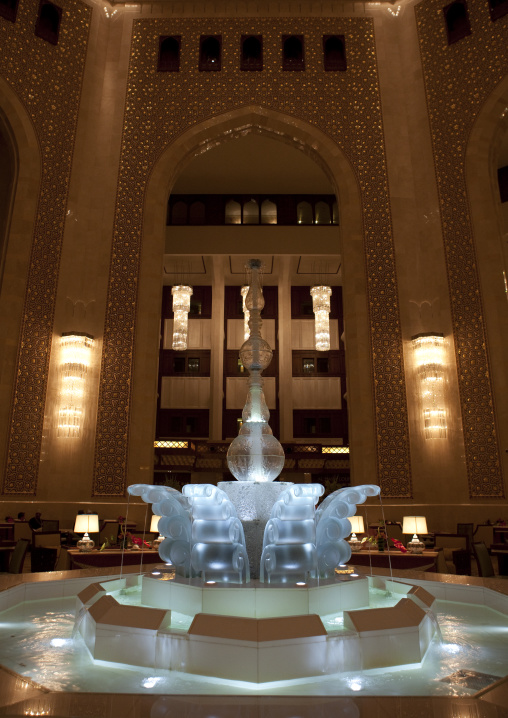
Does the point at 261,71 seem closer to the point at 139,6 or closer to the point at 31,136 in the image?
the point at 139,6

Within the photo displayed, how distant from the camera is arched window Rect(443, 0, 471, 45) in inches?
373

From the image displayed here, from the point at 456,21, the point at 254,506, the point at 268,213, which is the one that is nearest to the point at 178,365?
the point at 268,213

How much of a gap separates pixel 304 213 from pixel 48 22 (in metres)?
7.60

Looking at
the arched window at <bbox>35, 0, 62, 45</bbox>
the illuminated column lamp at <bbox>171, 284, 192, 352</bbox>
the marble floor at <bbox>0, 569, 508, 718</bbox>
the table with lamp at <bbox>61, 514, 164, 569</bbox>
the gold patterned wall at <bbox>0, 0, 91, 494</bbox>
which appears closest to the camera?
the marble floor at <bbox>0, 569, 508, 718</bbox>

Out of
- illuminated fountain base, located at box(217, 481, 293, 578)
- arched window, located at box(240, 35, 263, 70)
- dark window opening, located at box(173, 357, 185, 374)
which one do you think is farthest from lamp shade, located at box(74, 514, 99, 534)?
dark window opening, located at box(173, 357, 185, 374)

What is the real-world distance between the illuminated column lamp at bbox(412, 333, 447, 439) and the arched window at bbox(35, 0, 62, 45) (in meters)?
8.48

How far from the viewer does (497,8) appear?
9.16 metres

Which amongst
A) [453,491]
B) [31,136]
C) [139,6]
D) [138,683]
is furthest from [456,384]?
[139,6]

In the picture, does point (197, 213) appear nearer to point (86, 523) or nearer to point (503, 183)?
point (503, 183)

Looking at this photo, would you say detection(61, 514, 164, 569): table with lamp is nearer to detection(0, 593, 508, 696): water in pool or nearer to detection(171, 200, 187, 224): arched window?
detection(0, 593, 508, 696): water in pool

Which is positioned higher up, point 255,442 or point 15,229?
point 15,229

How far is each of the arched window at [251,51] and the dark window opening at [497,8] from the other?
420 cm

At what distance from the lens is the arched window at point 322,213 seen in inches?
579

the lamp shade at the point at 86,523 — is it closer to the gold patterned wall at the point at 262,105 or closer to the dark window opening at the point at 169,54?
the gold patterned wall at the point at 262,105
